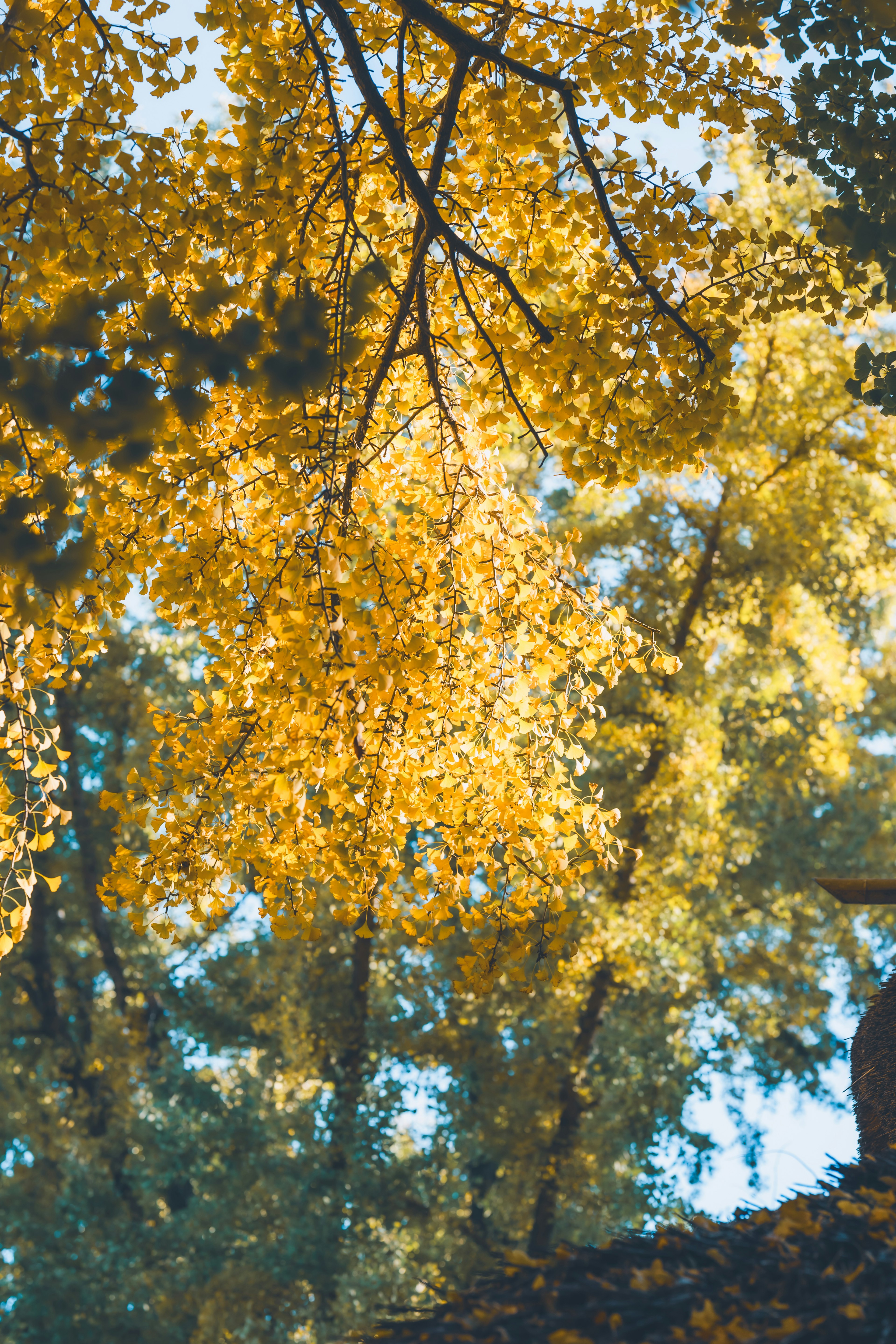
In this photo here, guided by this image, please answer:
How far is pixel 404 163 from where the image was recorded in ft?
15.1

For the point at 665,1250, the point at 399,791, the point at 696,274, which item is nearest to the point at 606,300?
the point at 399,791

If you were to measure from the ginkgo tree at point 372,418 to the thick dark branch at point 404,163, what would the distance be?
2 cm

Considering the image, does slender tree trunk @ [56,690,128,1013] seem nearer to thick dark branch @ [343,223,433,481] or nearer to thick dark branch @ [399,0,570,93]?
thick dark branch @ [343,223,433,481]

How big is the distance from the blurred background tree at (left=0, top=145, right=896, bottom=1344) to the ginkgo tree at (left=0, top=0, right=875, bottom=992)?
5129 mm

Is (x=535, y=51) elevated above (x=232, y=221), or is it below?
above

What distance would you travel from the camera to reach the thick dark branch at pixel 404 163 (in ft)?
15.0

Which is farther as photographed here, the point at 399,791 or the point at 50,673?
the point at 399,791

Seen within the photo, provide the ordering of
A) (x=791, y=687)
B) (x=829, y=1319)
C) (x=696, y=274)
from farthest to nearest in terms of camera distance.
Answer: (x=791, y=687) → (x=696, y=274) → (x=829, y=1319)

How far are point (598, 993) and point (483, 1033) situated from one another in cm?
192

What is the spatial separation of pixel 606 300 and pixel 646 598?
681 centimetres

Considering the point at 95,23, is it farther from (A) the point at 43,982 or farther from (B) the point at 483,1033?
(A) the point at 43,982

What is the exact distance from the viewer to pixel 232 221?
4.30 metres

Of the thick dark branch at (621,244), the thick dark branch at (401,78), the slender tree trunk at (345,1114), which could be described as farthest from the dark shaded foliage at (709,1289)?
the slender tree trunk at (345,1114)

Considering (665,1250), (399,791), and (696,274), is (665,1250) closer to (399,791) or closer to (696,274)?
(399,791)
